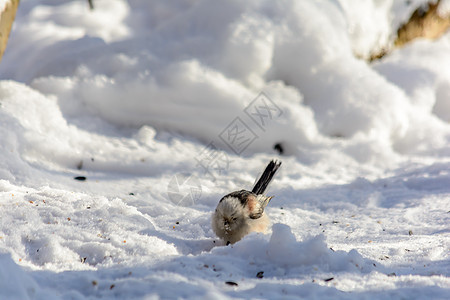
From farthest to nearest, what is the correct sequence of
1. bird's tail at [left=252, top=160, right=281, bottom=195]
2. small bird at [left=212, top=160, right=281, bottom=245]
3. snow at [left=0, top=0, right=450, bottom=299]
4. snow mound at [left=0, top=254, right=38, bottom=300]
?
bird's tail at [left=252, top=160, right=281, bottom=195] < small bird at [left=212, top=160, right=281, bottom=245] < snow at [left=0, top=0, right=450, bottom=299] < snow mound at [left=0, top=254, right=38, bottom=300]

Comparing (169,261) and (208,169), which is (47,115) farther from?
(169,261)

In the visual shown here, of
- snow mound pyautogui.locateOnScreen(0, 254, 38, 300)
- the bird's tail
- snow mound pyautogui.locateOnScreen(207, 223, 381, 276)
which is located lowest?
snow mound pyautogui.locateOnScreen(0, 254, 38, 300)

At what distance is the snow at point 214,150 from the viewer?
7.52 ft

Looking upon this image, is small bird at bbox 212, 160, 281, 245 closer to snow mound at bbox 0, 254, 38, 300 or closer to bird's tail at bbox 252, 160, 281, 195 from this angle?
bird's tail at bbox 252, 160, 281, 195

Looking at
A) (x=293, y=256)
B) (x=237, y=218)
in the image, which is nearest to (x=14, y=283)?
(x=293, y=256)

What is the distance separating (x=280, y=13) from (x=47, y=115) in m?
3.27

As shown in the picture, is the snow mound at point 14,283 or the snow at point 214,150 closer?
the snow mound at point 14,283

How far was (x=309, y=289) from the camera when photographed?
6.68 feet

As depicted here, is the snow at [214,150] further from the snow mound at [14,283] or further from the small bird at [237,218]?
the small bird at [237,218]

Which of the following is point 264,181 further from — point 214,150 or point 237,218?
point 214,150

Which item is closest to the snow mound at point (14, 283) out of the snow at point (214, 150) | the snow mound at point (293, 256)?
the snow at point (214, 150)

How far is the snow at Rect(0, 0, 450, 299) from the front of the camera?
229 cm

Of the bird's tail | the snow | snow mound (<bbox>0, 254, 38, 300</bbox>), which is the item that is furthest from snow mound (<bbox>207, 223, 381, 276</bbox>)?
the bird's tail

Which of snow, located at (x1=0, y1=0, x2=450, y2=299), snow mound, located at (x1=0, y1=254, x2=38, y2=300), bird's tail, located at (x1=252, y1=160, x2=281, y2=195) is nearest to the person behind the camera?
snow mound, located at (x1=0, y1=254, x2=38, y2=300)
